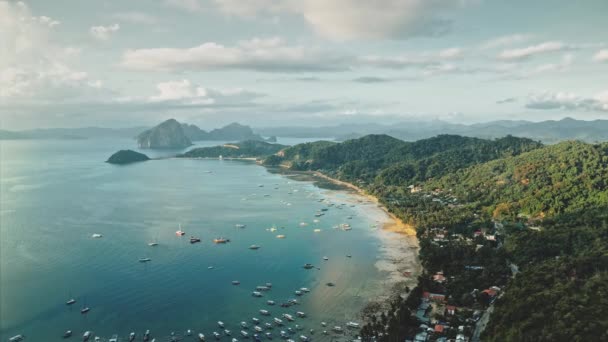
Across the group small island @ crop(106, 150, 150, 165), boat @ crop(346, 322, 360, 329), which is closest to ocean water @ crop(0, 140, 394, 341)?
boat @ crop(346, 322, 360, 329)

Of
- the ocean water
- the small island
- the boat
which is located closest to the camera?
the boat

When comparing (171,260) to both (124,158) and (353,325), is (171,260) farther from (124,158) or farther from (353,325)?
(124,158)

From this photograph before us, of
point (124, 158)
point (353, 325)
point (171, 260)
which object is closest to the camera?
point (353, 325)

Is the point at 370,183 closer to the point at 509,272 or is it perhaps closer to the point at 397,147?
the point at 397,147

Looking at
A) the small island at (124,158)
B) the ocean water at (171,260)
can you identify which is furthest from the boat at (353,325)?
the small island at (124,158)

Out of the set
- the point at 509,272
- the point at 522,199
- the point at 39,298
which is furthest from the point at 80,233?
the point at 522,199

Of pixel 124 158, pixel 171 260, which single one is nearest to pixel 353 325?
pixel 171 260

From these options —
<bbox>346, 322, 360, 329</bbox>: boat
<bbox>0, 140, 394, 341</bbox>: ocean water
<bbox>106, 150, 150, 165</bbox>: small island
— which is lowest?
<bbox>346, 322, 360, 329</bbox>: boat

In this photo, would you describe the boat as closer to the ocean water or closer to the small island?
the ocean water
